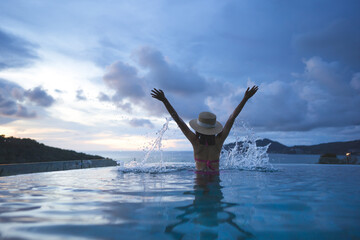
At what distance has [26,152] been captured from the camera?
67.5ft

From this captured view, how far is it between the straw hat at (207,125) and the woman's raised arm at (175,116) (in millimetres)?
180

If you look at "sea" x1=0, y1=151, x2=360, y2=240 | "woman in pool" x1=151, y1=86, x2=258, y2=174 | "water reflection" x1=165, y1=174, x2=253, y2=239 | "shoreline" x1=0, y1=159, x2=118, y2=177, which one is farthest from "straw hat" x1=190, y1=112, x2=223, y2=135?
"shoreline" x1=0, y1=159, x2=118, y2=177

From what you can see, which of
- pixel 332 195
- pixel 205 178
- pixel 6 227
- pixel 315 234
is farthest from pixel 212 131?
pixel 6 227

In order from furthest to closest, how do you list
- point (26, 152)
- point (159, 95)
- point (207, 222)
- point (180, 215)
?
1. point (26, 152)
2. point (159, 95)
3. point (180, 215)
4. point (207, 222)

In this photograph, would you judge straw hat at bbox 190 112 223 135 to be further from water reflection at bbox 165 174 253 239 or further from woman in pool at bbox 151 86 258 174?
water reflection at bbox 165 174 253 239

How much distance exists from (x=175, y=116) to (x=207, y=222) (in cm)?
309

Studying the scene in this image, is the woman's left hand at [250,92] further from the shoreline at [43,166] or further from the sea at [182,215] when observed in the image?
the shoreline at [43,166]

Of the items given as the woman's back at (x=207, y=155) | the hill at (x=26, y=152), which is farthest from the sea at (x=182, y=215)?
the hill at (x=26, y=152)

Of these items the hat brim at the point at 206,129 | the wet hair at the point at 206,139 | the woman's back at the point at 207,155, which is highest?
the hat brim at the point at 206,129

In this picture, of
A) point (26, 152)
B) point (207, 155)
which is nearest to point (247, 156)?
point (207, 155)

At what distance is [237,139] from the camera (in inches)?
443

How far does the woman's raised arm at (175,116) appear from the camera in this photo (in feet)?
17.1

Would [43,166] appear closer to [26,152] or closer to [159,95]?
[159,95]

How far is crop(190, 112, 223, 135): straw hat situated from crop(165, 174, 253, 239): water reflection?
1817mm
